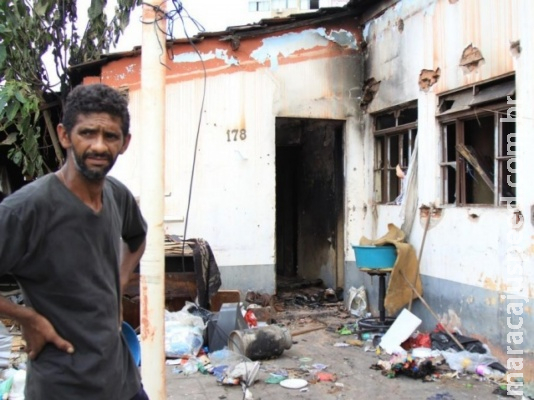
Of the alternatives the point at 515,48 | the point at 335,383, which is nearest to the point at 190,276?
the point at 335,383

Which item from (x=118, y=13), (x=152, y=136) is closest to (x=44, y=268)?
(x=152, y=136)

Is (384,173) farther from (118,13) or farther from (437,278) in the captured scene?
(118,13)

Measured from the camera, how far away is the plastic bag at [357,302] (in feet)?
26.9

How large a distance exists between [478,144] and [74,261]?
216 inches

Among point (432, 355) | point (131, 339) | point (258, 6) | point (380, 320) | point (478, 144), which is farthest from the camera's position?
point (258, 6)

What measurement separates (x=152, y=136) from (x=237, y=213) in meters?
5.11

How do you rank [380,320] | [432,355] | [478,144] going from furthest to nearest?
[380,320] < [478,144] < [432,355]

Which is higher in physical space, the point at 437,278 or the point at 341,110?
the point at 341,110

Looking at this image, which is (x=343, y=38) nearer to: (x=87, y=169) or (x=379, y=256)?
(x=379, y=256)

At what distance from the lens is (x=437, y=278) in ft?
21.4

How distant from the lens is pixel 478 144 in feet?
20.5

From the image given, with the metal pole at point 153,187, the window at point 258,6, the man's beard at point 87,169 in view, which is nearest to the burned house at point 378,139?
the metal pole at point 153,187

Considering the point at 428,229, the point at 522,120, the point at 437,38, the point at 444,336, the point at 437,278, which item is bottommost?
the point at 444,336

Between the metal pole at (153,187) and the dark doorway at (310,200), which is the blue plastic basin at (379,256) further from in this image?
the metal pole at (153,187)
